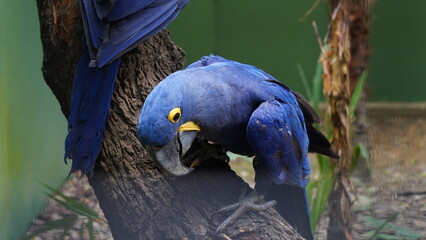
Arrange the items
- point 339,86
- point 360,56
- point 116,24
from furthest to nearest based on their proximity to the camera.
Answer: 1. point 360,56
2. point 339,86
3. point 116,24

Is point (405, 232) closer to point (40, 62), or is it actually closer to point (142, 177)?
point (142, 177)

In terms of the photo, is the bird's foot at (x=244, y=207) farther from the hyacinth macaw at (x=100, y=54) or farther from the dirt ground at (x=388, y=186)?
the hyacinth macaw at (x=100, y=54)

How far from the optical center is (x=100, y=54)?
1.13 meters

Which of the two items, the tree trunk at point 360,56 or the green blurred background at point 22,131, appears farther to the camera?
the tree trunk at point 360,56

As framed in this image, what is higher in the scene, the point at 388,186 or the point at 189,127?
the point at 189,127

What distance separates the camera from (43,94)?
1403 millimetres

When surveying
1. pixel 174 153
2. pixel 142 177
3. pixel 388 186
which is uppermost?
pixel 174 153

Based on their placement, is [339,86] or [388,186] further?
[339,86]

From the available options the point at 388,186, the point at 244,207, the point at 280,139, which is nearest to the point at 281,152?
the point at 280,139

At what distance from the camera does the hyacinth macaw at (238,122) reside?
1.01 metres

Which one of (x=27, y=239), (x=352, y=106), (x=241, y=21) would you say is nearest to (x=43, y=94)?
(x=27, y=239)

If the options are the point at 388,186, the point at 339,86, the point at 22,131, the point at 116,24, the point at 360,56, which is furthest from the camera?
the point at 360,56

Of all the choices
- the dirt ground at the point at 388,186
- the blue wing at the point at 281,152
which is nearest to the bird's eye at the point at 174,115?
the blue wing at the point at 281,152

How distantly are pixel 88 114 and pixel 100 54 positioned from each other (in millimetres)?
127
